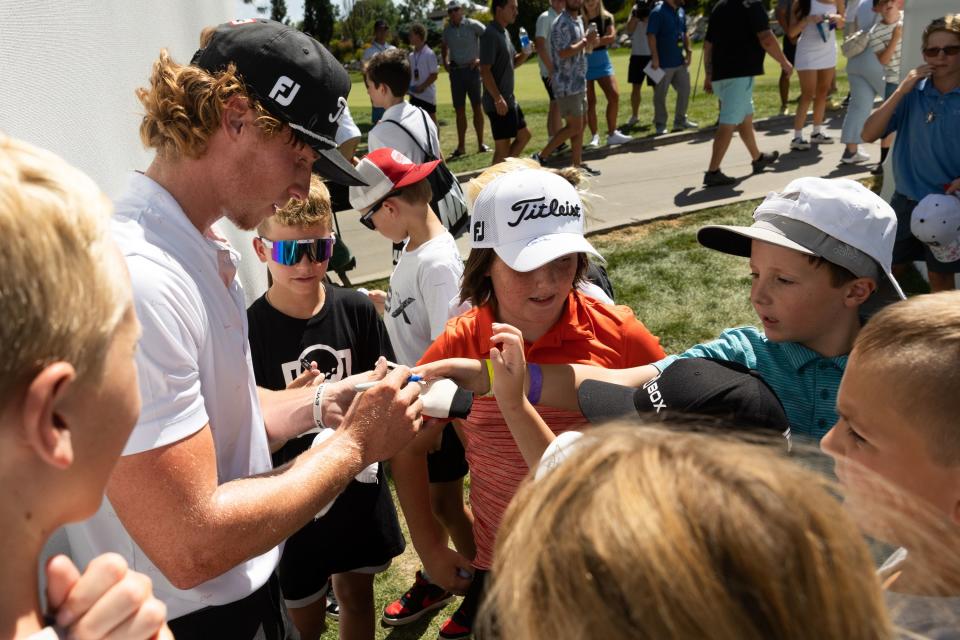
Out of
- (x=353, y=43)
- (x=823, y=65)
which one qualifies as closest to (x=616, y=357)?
(x=823, y=65)

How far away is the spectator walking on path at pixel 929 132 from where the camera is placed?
498cm

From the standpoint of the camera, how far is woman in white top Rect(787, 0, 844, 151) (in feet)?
31.1

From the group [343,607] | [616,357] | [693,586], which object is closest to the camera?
[693,586]

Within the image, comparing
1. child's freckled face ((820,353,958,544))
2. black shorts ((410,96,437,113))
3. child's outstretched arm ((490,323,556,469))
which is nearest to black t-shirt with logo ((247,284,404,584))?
child's outstretched arm ((490,323,556,469))

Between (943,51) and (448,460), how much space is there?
14.3 ft

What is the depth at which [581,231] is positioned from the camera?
2.63 meters

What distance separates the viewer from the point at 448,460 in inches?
137

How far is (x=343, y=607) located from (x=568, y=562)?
2.52 meters

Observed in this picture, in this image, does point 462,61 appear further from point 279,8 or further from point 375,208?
point 279,8

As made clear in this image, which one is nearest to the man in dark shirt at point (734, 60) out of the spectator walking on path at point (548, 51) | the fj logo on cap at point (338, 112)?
the spectator walking on path at point (548, 51)

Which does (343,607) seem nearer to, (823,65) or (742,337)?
(742,337)

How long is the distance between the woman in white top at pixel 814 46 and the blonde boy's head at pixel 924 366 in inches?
377

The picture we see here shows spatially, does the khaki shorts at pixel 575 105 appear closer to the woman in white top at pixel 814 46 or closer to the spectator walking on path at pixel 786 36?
the woman in white top at pixel 814 46

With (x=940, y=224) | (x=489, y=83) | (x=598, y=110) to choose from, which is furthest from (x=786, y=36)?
(x=940, y=224)
